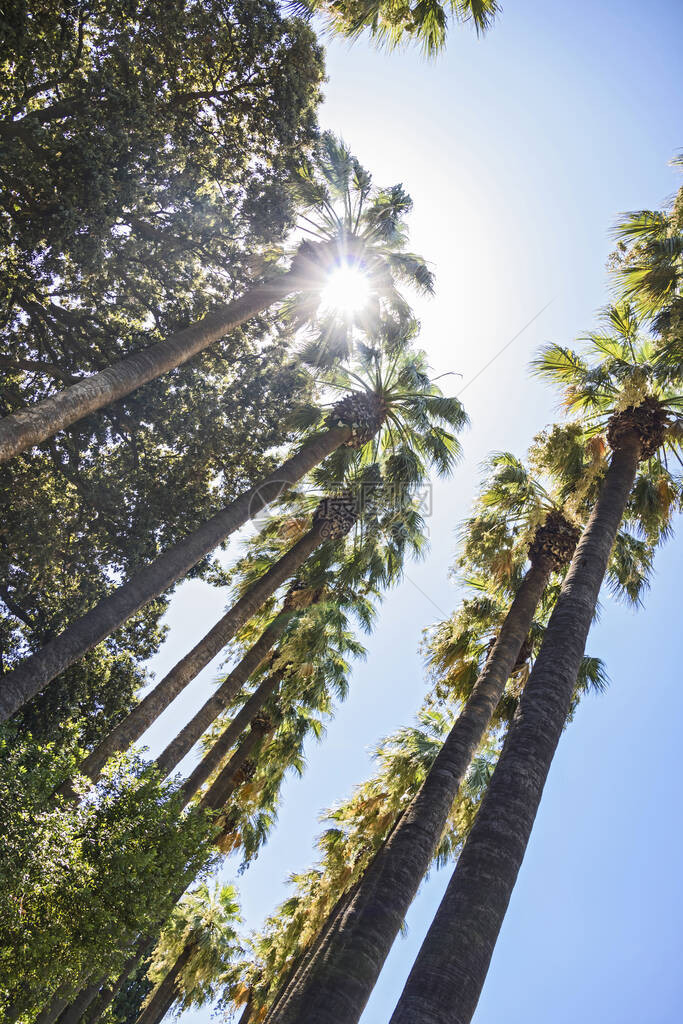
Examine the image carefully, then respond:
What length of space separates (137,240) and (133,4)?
4010mm

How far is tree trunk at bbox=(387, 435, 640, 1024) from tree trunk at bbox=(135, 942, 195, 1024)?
1715 centimetres

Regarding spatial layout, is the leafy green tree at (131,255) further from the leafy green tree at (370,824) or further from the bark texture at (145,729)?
the leafy green tree at (370,824)

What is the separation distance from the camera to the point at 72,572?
14.3 metres

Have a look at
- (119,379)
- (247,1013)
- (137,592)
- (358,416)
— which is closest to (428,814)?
(137,592)

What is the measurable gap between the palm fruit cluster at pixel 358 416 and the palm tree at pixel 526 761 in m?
6.42

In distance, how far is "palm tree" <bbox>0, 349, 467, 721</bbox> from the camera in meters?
10.1

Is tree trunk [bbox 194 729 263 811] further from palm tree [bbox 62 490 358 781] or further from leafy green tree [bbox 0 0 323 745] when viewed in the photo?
leafy green tree [bbox 0 0 323 745]

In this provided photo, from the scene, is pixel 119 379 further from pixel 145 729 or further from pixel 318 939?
pixel 318 939

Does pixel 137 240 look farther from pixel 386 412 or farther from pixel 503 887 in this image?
pixel 503 887

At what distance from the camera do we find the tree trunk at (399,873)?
16.8ft

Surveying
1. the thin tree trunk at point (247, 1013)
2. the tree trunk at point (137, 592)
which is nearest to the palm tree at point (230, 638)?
the tree trunk at point (137, 592)

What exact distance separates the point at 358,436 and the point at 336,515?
2.25m

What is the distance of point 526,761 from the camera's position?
522 centimetres

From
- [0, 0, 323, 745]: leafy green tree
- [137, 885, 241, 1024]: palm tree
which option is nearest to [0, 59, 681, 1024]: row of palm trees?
[0, 0, 323, 745]: leafy green tree
